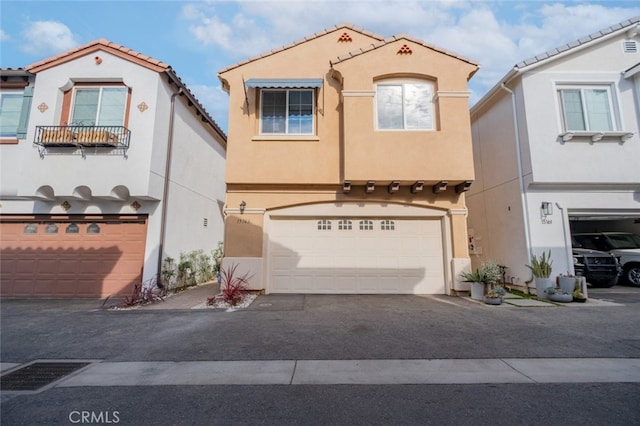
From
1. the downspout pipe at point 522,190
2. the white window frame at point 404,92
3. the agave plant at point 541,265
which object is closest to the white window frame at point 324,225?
the white window frame at point 404,92

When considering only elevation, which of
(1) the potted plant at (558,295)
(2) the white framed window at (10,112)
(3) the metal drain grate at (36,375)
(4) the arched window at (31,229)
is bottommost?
(3) the metal drain grate at (36,375)

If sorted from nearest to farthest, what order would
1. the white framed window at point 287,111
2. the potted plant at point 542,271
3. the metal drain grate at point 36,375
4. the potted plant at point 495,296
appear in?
1. the metal drain grate at point 36,375
2. the potted plant at point 495,296
3. the potted plant at point 542,271
4. the white framed window at point 287,111

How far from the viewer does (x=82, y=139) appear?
8.60 m

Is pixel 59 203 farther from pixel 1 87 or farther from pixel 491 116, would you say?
pixel 491 116

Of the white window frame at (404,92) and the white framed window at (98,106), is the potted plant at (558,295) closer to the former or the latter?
the white window frame at (404,92)

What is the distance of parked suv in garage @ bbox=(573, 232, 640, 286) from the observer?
10.8m

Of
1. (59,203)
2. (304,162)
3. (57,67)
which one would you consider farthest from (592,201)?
(57,67)

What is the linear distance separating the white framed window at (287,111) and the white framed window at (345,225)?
2.98 meters

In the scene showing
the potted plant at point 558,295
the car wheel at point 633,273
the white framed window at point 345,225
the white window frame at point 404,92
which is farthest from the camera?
the car wheel at point 633,273

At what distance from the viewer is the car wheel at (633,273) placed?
1084 centimetres

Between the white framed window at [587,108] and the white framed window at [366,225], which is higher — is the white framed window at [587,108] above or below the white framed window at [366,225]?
above

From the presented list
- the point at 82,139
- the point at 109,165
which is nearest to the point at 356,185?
the point at 109,165

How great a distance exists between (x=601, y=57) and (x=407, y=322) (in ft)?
36.0

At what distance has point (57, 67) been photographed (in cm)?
932
